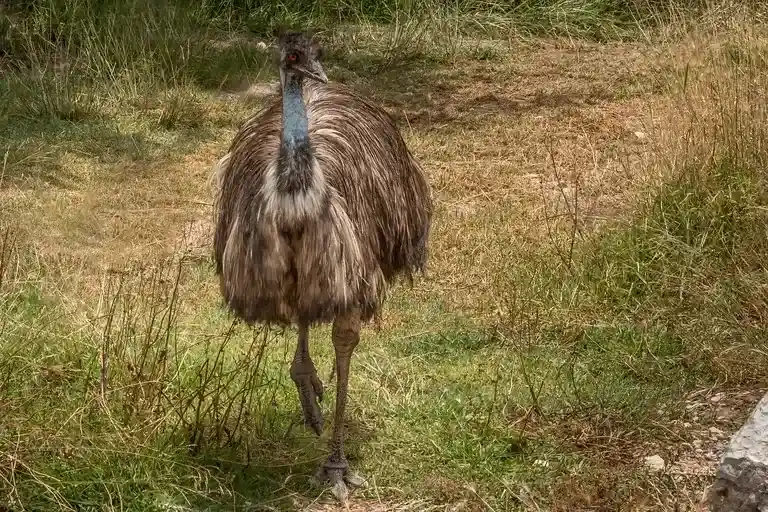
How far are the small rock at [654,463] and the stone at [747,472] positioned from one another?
2.04ft

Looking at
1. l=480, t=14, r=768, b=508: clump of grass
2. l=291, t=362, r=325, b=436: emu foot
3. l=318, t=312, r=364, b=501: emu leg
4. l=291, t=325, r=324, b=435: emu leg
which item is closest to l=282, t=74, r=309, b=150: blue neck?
l=318, t=312, r=364, b=501: emu leg

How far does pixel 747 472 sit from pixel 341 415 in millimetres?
1442

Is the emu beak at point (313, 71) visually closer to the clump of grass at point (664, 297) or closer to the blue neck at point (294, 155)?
the blue neck at point (294, 155)

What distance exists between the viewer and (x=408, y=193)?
5.08m

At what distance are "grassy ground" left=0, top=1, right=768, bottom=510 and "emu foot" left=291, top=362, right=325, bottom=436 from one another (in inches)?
3.0

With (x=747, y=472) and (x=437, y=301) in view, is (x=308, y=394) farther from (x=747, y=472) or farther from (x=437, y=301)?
(x=747, y=472)

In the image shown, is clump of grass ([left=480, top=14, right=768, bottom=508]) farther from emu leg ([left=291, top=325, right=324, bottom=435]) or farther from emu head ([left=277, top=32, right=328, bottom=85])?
emu head ([left=277, top=32, right=328, bottom=85])

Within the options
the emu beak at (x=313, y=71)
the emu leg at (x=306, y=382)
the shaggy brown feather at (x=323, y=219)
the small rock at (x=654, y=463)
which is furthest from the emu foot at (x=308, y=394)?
the small rock at (x=654, y=463)

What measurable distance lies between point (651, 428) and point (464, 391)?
31.0 inches

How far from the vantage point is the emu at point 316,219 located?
4164mm

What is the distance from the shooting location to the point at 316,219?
4.16 meters

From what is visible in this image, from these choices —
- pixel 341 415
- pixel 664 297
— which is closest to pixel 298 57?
pixel 341 415

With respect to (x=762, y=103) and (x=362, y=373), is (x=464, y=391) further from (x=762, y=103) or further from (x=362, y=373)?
(x=762, y=103)

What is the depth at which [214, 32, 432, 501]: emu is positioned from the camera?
4.16 meters
